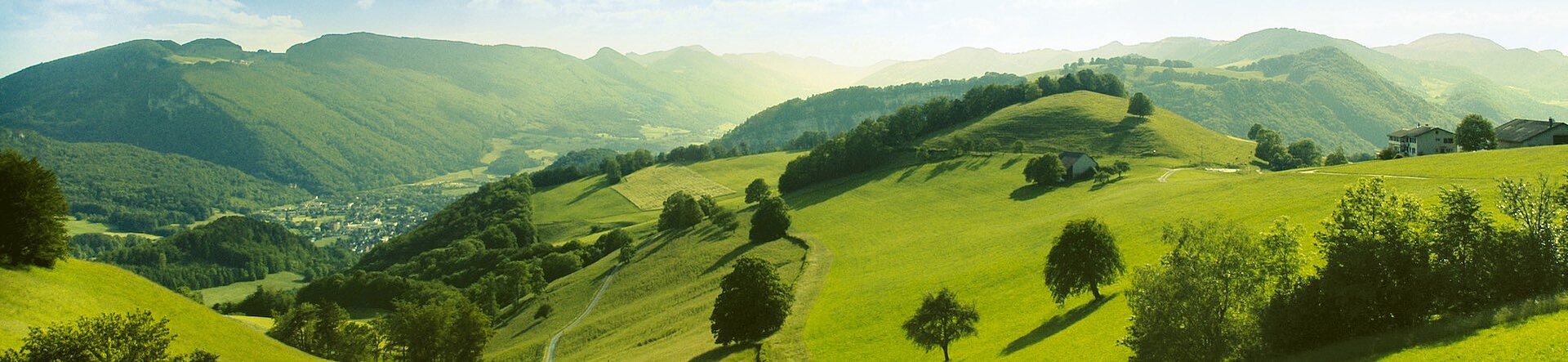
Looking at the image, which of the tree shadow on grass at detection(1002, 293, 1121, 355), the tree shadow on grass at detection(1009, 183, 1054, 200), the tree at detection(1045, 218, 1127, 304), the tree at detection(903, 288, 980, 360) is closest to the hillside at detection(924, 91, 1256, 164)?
the tree shadow on grass at detection(1009, 183, 1054, 200)

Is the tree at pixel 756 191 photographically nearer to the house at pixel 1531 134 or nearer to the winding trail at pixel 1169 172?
the winding trail at pixel 1169 172

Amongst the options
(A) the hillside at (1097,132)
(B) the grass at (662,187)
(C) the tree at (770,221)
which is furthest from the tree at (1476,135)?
(B) the grass at (662,187)

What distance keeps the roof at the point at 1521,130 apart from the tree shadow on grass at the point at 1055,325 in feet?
242

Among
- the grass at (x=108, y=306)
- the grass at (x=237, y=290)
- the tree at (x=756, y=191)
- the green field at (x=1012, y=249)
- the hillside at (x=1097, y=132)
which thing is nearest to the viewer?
the grass at (x=108, y=306)

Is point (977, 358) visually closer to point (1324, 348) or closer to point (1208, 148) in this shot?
point (1324, 348)

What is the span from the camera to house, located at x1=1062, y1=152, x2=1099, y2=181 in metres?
104

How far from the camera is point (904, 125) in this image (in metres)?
158

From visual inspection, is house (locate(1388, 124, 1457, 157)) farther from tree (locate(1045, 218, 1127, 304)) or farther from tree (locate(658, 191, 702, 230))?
tree (locate(658, 191, 702, 230))

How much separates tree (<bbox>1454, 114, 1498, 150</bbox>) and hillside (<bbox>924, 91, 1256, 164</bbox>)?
2843 cm

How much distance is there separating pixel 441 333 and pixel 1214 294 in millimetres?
56574

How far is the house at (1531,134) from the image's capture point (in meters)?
78.2

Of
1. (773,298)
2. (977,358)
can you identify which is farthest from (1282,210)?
(773,298)

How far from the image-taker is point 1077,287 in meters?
44.3

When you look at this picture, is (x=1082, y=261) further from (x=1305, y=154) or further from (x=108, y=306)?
(x=1305, y=154)
